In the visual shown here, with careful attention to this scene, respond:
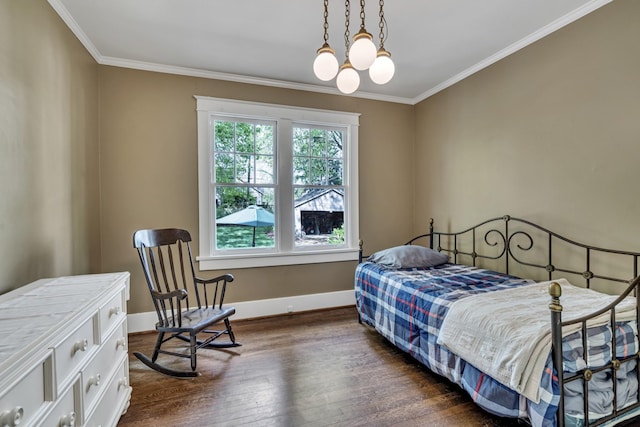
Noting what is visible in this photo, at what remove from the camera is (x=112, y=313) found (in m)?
1.63

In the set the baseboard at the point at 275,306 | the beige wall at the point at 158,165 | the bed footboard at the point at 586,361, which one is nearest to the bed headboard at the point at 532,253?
the bed footboard at the point at 586,361

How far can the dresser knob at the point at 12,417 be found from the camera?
80 centimetres

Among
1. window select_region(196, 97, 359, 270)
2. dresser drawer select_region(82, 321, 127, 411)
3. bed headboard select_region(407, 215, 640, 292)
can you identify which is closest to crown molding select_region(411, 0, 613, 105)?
window select_region(196, 97, 359, 270)

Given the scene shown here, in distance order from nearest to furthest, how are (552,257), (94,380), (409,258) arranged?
(94,380) → (552,257) → (409,258)

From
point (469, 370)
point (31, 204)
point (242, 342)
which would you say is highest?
point (31, 204)

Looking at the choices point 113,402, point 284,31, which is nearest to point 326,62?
point 284,31

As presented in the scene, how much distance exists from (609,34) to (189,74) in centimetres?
351

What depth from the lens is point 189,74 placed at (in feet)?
10.3

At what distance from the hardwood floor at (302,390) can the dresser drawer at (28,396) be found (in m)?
0.95

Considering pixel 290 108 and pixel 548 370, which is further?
pixel 290 108

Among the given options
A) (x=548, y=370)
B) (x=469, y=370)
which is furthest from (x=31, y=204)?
(x=548, y=370)

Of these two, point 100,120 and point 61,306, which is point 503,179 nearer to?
point 61,306

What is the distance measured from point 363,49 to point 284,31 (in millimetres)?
1158

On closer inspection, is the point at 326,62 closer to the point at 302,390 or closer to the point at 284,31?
the point at 284,31
